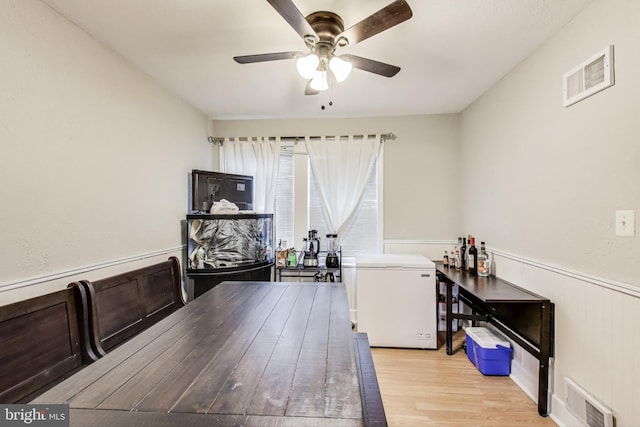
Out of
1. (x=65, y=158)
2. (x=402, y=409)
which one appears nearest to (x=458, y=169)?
(x=402, y=409)

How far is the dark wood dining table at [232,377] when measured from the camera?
0.77 m

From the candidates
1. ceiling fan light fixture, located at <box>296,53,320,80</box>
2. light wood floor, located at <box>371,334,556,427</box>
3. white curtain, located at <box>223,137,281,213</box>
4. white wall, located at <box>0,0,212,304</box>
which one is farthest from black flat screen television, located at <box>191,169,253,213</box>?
light wood floor, located at <box>371,334,556,427</box>

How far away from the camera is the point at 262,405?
0.81 meters

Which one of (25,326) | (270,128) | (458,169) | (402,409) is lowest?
(402,409)

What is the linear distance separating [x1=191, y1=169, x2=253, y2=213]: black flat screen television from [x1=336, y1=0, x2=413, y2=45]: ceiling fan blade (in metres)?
2.04

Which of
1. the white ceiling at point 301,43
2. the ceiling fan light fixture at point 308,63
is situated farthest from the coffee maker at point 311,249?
the ceiling fan light fixture at point 308,63

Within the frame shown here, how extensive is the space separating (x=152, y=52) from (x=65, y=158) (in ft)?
3.22

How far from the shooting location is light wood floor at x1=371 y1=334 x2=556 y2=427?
1.86 m

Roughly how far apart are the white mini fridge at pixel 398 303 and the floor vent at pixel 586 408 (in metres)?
1.12

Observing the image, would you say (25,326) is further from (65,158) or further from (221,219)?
(221,219)

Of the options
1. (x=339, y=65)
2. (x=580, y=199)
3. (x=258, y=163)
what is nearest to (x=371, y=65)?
(x=339, y=65)

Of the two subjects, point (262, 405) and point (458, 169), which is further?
point (458, 169)

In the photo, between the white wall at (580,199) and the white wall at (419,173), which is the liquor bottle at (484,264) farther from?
the white wall at (419,173)

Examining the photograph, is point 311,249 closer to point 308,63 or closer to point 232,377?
point 308,63
